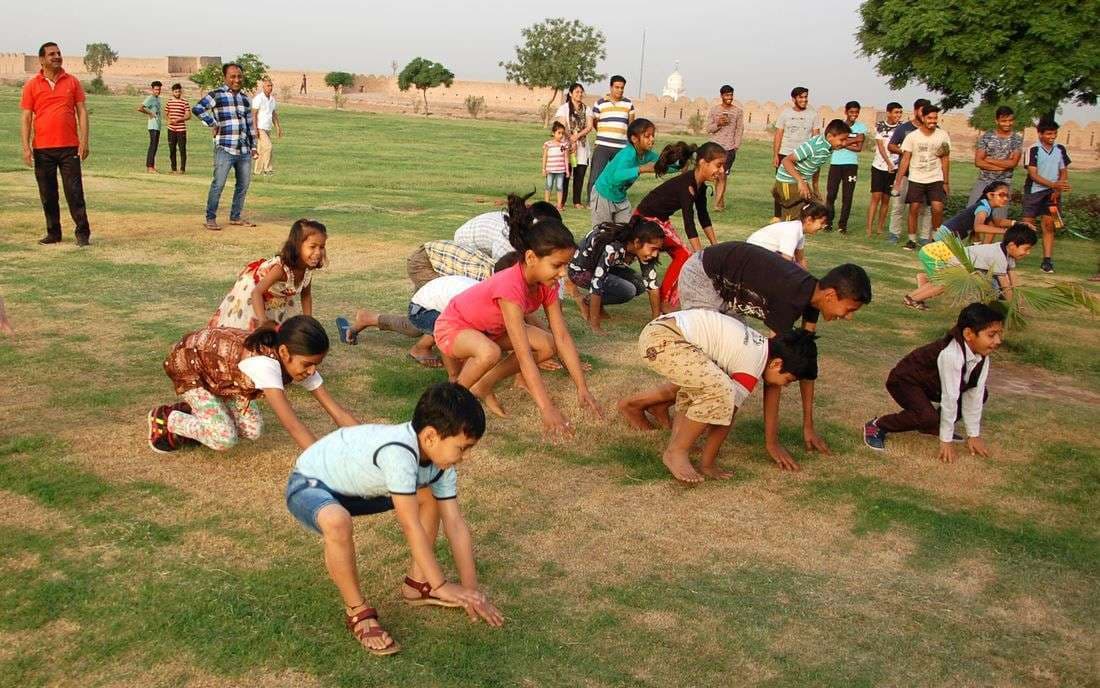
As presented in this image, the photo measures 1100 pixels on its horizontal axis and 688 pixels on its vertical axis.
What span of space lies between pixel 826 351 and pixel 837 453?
6.95ft

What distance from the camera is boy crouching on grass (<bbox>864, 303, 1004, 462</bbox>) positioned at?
5238mm

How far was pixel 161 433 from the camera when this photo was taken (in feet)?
15.6

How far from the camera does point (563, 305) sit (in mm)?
8336

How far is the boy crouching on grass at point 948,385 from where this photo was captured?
524 centimetres

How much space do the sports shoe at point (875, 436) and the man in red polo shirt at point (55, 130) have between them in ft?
23.7

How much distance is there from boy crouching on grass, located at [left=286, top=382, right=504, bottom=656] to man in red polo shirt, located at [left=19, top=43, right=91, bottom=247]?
702cm

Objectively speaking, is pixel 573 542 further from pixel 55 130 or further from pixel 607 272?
pixel 55 130

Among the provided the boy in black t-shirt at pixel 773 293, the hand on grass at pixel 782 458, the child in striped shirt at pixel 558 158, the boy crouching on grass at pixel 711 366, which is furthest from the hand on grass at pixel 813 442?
the child in striped shirt at pixel 558 158

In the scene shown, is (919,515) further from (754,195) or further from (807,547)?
(754,195)

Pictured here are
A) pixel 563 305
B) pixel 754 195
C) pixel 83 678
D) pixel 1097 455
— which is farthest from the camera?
pixel 754 195

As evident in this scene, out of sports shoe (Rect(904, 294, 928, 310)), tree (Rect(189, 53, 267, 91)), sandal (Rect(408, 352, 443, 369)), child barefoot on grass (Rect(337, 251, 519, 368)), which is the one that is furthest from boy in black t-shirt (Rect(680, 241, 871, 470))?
tree (Rect(189, 53, 267, 91))

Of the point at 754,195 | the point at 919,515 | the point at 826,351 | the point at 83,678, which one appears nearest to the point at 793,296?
the point at 919,515

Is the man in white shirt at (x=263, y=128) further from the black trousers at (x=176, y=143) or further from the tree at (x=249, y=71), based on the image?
the tree at (x=249, y=71)

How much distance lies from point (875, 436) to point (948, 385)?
506mm
